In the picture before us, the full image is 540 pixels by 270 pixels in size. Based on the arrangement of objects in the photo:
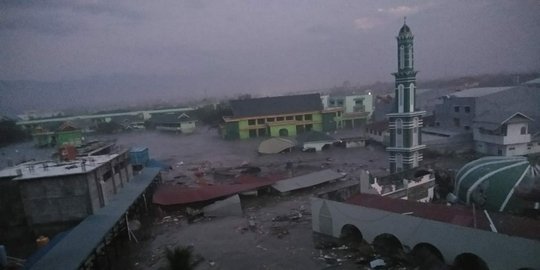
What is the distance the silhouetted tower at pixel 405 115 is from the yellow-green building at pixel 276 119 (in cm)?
1652

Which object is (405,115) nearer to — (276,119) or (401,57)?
(401,57)

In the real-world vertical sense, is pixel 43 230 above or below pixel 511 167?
below

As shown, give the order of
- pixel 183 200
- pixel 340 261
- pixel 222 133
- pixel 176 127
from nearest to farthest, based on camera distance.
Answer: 1. pixel 340 261
2. pixel 183 200
3. pixel 222 133
4. pixel 176 127

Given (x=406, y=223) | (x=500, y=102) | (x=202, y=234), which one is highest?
(x=500, y=102)

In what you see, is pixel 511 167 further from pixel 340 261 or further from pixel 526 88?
pixel 526 88

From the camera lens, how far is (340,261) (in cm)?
849

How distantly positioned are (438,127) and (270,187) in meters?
15.0

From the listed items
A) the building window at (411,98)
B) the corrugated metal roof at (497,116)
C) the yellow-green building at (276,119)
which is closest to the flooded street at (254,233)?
the building window at (411,98)

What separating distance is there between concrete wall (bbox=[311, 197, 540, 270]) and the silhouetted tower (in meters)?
5.36

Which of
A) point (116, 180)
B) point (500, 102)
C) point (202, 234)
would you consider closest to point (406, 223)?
point (202, 234)

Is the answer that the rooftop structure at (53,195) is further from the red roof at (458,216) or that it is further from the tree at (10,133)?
the tree at (10,133)

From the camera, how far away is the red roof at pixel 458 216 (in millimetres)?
7051

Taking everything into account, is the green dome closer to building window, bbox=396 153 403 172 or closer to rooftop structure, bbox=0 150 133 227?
building window, bbox=396 153 403 172

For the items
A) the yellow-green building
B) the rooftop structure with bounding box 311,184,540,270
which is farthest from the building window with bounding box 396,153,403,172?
the yellow-green building
